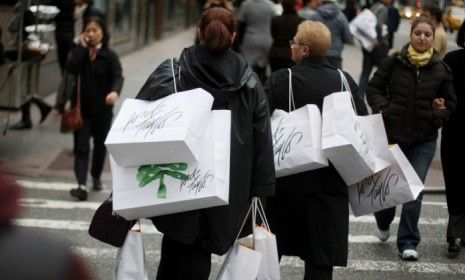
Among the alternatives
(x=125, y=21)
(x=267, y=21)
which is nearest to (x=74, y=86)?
(x=267, y=21)

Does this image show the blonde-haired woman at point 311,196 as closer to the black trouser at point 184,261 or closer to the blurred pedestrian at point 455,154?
the black trouser at point 184,261

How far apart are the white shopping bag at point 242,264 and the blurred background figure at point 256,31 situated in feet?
32.0

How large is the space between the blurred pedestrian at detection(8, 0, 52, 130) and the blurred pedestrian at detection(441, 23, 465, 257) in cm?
565

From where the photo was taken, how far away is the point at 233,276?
4863 millimetres

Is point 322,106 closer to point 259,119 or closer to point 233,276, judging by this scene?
point 259,119

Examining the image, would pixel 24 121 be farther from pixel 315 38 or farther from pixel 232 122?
pixel 232 122

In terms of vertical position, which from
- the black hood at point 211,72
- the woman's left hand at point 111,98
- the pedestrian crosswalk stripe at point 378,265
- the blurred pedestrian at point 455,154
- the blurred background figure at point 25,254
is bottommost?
the pedestrian crosswalk stripe at point 378,265

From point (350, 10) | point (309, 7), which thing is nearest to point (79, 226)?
point (309, 7)

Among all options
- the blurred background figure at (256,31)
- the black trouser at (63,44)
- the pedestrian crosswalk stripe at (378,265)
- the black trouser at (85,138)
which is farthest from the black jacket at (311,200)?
the black trouser at (63,44)

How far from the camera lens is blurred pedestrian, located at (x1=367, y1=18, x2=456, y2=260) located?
23.2ft

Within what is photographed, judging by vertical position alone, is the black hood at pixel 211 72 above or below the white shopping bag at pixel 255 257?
above

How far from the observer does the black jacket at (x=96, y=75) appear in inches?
350

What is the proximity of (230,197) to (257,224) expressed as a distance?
17.3 inches

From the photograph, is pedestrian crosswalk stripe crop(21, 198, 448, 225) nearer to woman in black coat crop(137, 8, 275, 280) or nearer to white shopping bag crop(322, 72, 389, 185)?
white shopping bag crop(322, 72, 389, 185)
